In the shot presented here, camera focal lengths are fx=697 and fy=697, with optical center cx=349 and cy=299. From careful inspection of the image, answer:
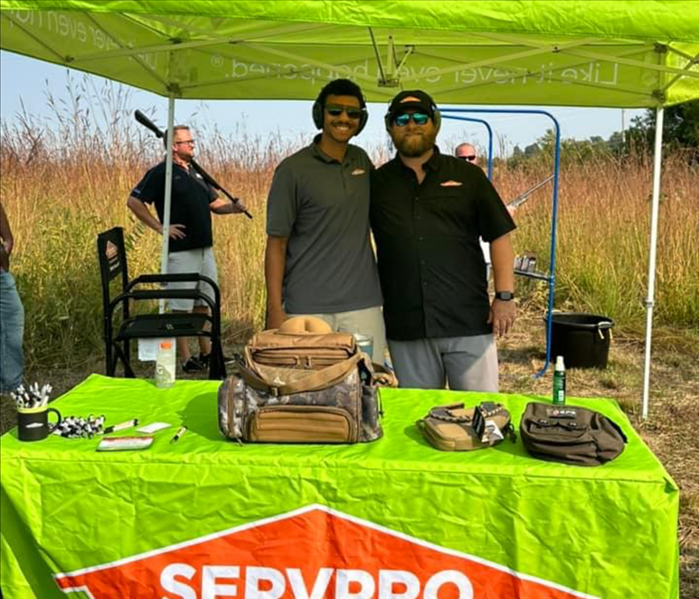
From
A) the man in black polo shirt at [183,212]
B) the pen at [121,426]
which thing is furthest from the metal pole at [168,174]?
the pen at [121,426]

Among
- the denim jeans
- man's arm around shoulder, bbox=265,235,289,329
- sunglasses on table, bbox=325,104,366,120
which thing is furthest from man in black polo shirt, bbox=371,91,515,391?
the denim jeans

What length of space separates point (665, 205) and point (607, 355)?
2228 mm

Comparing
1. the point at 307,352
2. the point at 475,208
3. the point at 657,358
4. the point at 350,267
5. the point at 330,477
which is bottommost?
the point at 657,358

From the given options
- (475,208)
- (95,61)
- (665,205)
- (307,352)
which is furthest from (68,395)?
(665,205)

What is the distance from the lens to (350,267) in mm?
2566

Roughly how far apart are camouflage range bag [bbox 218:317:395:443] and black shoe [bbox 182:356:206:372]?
3.13 metres

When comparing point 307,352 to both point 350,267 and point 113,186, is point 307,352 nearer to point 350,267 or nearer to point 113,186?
point 350,267

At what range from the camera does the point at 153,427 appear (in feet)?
6.19

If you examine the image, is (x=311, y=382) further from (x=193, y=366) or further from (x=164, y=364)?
(x=193, y=366)

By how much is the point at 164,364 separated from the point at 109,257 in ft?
4.34

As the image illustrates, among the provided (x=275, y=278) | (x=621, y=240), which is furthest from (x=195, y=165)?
(x=621, y=240)

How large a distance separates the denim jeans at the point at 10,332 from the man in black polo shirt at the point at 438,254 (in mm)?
2139

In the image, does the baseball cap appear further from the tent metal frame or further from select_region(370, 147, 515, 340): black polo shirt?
the tent metal frame

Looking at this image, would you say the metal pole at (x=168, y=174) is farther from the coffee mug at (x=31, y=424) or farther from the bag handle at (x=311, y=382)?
the bag handle at (x=311, y=382)
